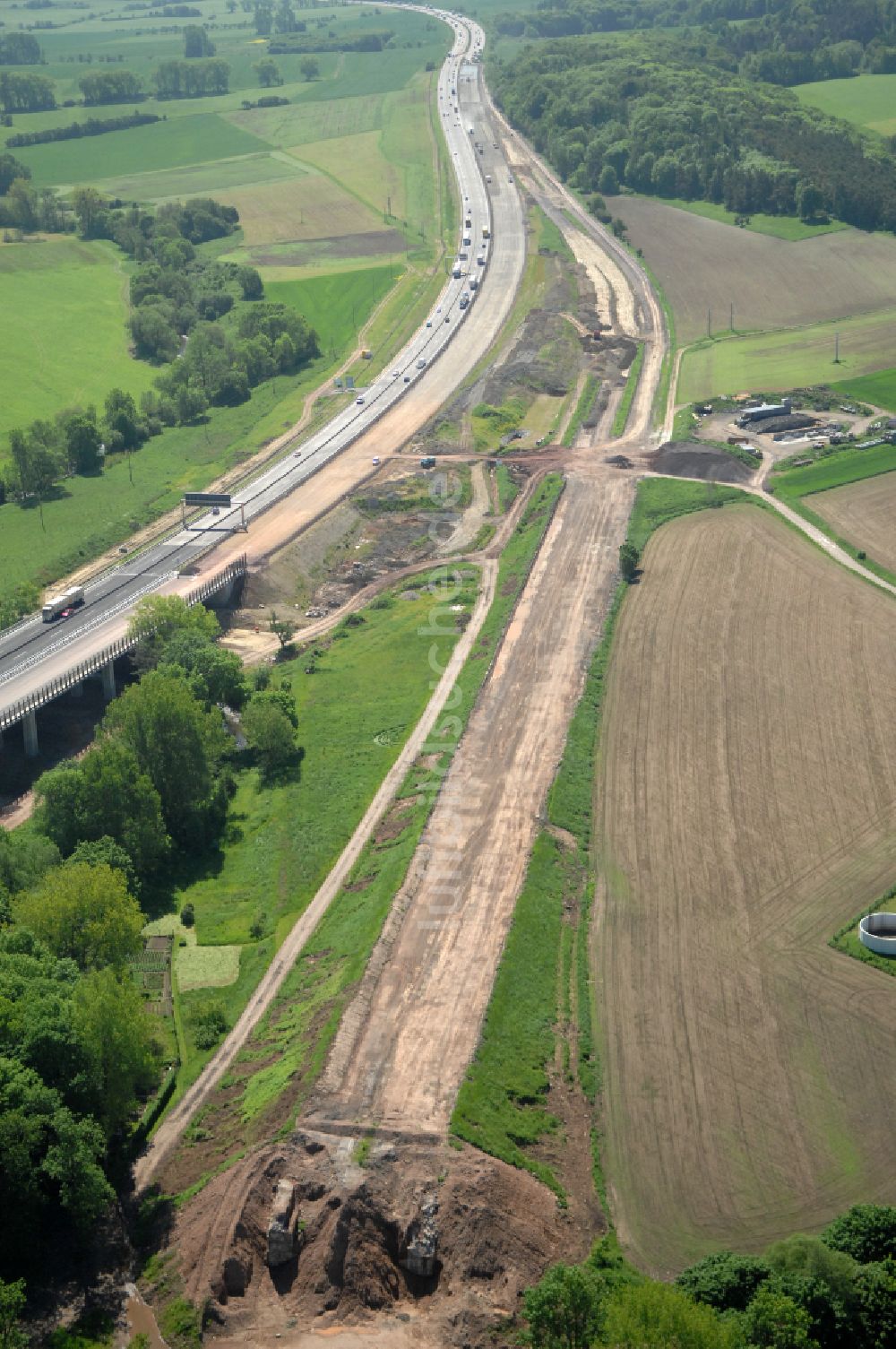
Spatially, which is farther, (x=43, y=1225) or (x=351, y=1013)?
(x=351, y=1013)

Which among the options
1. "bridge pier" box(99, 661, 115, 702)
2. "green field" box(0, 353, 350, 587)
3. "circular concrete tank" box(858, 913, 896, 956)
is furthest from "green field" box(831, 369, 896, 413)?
"circular concrete tank" box(858, 913, 896, 956)

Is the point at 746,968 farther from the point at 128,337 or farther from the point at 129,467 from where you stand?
the point at 128,337

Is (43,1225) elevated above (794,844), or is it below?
below

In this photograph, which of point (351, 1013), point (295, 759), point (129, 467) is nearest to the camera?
point (351, 1013)

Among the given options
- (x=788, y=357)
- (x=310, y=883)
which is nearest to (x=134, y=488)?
(x=310, y=883)

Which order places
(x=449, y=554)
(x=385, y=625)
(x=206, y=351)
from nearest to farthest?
(x=385, y=625)
(x=449, y=554)
(x=206, y=351)

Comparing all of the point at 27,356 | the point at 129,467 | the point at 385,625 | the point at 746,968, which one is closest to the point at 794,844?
the point at 746,968

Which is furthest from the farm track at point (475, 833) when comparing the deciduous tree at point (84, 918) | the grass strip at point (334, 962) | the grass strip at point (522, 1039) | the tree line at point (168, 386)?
the tree line at point (168, 386)
